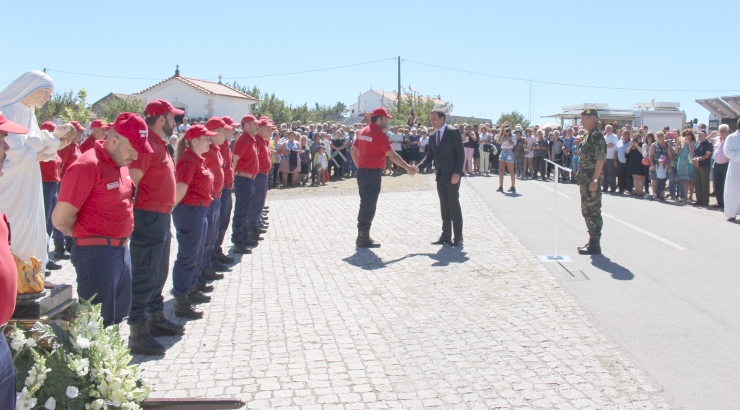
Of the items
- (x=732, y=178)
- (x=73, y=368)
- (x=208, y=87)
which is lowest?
(x=73, y=368)

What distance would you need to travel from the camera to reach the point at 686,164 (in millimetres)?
16312

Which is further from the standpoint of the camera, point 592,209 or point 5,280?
point 592,209

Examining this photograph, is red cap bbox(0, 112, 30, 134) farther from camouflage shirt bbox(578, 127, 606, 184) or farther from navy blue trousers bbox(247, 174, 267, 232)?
camouflage shirt bbox(578, 127, 606, 184)

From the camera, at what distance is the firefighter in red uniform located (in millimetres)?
4559

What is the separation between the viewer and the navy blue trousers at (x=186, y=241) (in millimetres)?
6457

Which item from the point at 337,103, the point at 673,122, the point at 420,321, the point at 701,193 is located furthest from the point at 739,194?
the point at 337,103

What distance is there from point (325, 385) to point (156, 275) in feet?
6.05

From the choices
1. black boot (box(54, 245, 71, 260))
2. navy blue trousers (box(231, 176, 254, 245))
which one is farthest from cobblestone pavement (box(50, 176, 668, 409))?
black boot (box(54, 245, 71, 260))

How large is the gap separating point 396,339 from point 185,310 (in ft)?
7.16

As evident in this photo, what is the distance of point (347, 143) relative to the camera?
2334cm

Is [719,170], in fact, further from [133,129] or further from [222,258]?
[133,129]

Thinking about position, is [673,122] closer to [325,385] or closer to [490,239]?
[490,239]

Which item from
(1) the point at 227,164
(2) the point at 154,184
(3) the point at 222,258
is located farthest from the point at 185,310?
(1) the point at 227,164

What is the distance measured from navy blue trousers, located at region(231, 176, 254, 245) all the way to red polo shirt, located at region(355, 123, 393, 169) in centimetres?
177
